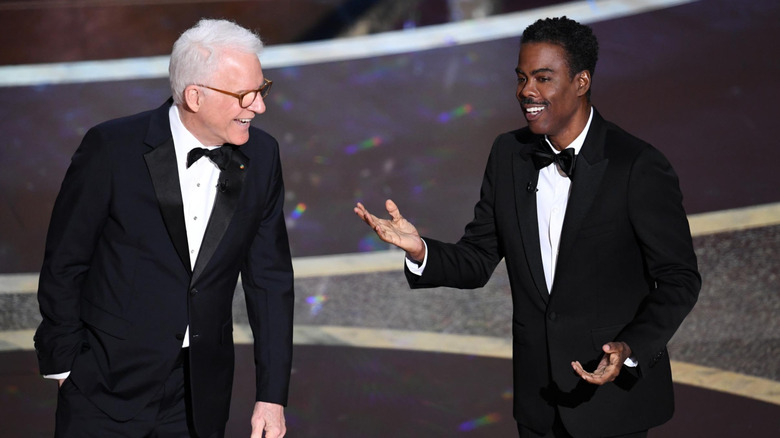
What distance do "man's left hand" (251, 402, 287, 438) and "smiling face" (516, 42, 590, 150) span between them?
923 millimetres

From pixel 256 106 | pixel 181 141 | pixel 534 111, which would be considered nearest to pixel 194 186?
pixel 181 141

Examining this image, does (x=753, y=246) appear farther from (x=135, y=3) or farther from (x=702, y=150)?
(x=135, y=3)

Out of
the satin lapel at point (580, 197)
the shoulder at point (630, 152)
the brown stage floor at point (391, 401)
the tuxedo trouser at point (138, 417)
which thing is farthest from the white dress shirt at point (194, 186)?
the brown stage floor at point (391, 401)

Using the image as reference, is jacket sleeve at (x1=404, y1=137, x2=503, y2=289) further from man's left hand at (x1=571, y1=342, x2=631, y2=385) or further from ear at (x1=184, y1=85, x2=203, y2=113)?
ear at (x1=184, y1=85, x2=203, y2=113)

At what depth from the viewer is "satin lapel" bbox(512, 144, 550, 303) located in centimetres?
254

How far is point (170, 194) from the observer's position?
2422 millimetres

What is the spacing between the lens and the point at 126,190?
2410 millimetres

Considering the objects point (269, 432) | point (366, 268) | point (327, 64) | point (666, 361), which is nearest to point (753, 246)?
point (366, 268)

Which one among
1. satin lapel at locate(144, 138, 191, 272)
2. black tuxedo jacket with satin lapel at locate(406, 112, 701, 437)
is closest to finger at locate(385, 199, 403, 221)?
black tuxedo jacket with satin lapel at locate(406, 112, 701, 437)

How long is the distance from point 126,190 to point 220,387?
524 millimetres

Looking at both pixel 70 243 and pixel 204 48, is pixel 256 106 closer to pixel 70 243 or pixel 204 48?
pixel 204 48

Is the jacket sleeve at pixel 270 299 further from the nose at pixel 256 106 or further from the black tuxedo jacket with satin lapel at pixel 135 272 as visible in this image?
the nose at pixel 256 106

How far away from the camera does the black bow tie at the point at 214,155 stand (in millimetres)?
2461

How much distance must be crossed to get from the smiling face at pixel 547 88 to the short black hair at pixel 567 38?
0.04ft
